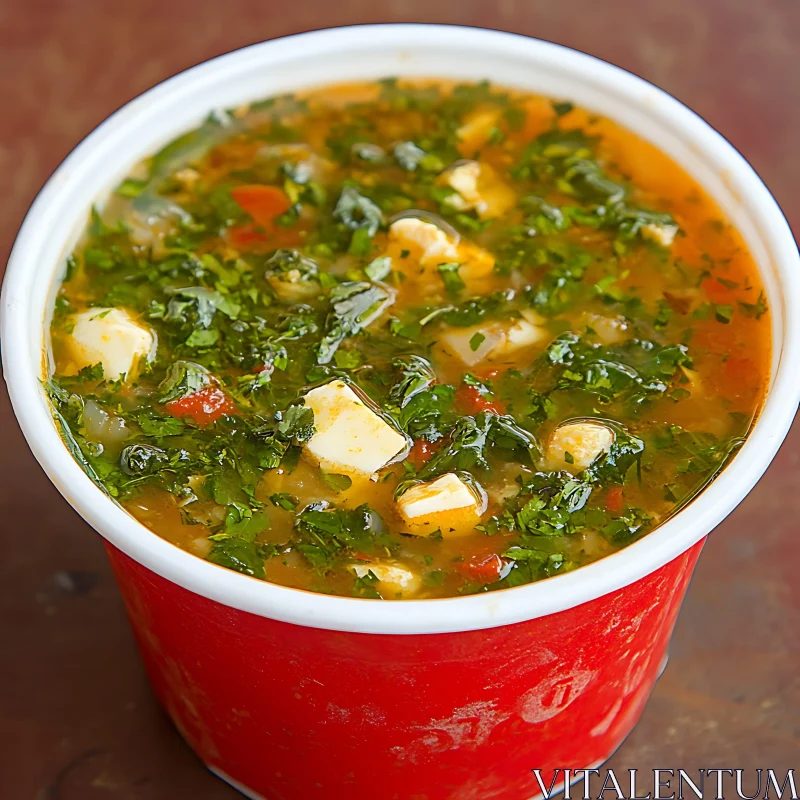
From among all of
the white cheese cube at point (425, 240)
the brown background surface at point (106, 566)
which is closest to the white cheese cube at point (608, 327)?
the white cheese cube at point (425, 240)

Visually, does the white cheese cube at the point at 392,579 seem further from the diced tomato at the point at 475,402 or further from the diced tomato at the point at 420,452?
the diced tomato at the point at 475,402

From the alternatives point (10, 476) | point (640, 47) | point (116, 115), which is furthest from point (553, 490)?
point (640, 47)

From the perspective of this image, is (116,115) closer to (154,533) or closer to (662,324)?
(154,533)

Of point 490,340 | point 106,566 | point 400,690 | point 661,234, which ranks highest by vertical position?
point 661,234

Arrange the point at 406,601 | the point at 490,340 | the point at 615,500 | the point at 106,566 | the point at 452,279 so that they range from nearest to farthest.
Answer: the point at 406,601 → the point at 615,500 → the point at 490,340 → the point at 452,279 → the point at 106,566

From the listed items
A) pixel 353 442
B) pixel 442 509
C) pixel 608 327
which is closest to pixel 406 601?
pixel 442 509

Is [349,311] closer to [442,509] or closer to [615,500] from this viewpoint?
[442,509]
